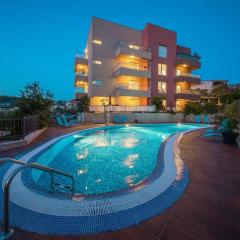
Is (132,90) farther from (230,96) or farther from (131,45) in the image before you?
(230,96)

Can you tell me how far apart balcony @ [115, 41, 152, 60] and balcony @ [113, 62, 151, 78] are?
1794mm

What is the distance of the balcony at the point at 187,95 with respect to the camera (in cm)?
2938

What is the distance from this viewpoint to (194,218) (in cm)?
260

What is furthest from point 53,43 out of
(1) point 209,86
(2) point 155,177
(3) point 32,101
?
(2) point 155,177

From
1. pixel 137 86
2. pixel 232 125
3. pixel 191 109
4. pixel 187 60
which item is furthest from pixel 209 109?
pixel 232 125

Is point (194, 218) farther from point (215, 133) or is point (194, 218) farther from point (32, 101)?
point (32, 101)

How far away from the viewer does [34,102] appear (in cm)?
1234

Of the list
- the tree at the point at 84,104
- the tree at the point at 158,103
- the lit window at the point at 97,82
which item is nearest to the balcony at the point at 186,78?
the tree at the point at 158,103

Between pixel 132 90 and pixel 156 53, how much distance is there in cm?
798

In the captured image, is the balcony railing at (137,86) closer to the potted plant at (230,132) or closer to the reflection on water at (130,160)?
the potted plant at (230,132)

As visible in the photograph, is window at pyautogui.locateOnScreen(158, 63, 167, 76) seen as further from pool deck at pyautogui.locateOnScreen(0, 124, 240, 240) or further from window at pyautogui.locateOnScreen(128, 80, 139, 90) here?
pool deck at pyautogui.locateOnScreen(0, 124, 240, 240)

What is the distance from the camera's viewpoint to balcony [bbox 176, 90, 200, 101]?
96.4 feet

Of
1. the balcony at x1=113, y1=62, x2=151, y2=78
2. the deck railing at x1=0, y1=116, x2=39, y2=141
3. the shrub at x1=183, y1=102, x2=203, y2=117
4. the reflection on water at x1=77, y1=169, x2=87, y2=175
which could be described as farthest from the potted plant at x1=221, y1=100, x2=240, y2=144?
the balcony at x1=113, y1=62, x2=151, y2=78

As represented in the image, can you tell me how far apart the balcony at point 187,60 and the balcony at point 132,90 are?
8181 mm
